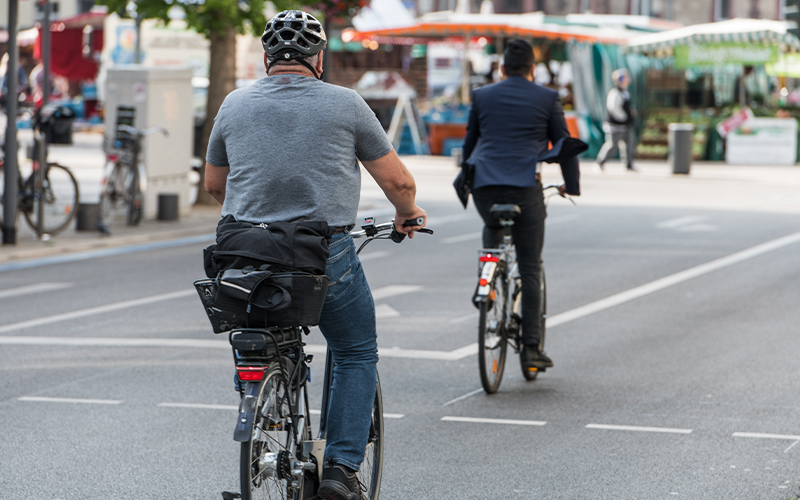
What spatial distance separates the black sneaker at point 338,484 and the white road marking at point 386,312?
206 inches

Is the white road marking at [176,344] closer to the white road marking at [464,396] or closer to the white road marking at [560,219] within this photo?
the white road marking at [464,396]

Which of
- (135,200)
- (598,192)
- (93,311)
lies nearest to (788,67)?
(598,192)

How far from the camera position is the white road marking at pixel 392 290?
1041 cm

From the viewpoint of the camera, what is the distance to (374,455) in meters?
4.30

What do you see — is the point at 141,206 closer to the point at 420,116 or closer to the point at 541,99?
the point at 541,99

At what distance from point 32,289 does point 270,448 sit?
295 inches

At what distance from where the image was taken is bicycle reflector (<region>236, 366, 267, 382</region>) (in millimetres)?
3662

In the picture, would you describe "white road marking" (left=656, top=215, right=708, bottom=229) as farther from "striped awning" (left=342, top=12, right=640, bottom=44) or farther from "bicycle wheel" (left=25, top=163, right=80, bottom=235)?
"striped awning" (left=342, top=12, right=640, bottom=44)

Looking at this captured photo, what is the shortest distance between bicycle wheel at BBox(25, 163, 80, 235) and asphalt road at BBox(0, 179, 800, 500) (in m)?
1.55

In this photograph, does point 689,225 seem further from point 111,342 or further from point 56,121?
point 111,342

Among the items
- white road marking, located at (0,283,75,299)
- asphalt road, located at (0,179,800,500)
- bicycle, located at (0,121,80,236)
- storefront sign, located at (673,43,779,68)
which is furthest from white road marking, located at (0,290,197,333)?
storefront sign, located at (673,43,779,68)

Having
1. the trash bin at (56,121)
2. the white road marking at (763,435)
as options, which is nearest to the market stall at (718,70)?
the trash bin at (56,121)

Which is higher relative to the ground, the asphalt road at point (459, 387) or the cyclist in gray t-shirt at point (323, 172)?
the cyclist in gray t-shirt at point (323, 172)

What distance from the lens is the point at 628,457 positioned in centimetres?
549
